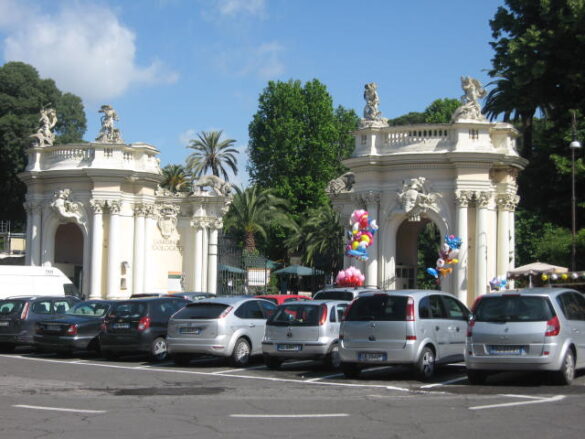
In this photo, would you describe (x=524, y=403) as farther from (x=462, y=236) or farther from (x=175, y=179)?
(x=175, y=179)

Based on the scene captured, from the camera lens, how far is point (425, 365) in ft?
52.6

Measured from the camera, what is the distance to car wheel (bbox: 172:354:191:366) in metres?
19.3

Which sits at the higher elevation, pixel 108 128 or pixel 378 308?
pixel 108 128

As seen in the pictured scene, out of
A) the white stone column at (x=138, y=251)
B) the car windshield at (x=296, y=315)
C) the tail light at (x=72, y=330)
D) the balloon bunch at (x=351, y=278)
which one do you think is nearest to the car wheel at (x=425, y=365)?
the car windshield at (x=296, y=315)

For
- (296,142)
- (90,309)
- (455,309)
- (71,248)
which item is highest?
(296,142)

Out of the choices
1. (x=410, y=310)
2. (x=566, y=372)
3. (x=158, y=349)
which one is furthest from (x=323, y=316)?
(x=566, y=372)

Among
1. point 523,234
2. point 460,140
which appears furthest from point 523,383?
point 523,234

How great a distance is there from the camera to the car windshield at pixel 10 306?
2275 cm

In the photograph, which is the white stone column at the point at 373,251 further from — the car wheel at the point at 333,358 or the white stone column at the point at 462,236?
the car wheel at the point at 333,358

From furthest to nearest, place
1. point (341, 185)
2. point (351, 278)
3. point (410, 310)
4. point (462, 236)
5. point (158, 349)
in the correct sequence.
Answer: point (341, 185) < point (462, 236) < point (351, 278) < point (158, 349) < point (410, 310)

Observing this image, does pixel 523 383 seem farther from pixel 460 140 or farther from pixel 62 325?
pixel 460 140

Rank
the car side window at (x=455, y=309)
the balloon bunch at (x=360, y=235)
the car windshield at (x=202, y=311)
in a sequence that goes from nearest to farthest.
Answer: the car side window at (x=455, y=309) < the car windshield at (x=202, y=311) < the balloon bunch at (x=360, y=235)

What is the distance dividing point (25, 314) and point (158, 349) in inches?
176

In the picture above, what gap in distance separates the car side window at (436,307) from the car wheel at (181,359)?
19.0 feet
